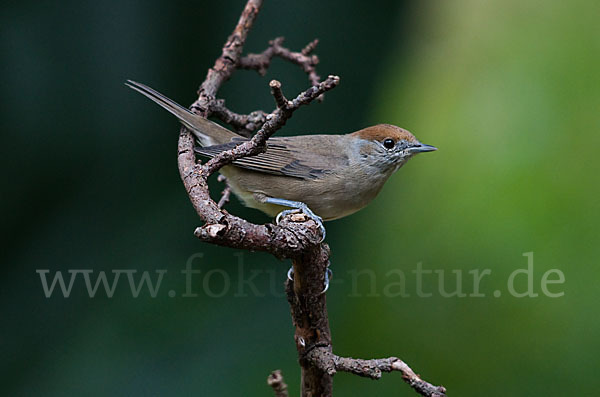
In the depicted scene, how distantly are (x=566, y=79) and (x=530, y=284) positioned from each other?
1.14m

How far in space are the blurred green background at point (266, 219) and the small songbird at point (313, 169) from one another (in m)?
0.71

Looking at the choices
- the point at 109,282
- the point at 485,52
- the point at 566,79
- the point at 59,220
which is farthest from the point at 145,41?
the point at 566,79

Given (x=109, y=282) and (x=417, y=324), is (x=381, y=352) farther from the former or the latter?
(x=109, y=282)

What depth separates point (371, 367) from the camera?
1996 millimetres

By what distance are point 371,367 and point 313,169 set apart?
1.18 metres

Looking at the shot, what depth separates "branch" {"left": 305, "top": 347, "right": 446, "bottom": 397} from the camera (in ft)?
6.08

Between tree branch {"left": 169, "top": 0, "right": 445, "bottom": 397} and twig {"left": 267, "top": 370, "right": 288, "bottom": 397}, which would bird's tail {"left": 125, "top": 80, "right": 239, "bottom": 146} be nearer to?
tree branch {"left": 169, "top": 0, "right": 445, "bottom": 397}

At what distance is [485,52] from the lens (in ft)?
12.8

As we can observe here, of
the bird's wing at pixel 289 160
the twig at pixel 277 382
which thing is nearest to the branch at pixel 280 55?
the bird's wing at pixel 289 160

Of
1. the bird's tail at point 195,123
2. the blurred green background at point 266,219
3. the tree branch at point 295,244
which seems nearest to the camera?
the tree branch at point 295,244

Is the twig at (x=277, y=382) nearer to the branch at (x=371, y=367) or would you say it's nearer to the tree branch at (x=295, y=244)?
the tree branch at (x=295, y=244)

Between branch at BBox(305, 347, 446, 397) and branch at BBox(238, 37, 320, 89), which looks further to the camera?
branch at BBox(238, 37, 320, 89)

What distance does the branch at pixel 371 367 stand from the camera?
1.85m

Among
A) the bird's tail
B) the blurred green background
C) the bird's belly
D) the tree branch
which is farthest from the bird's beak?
the bird's tail
